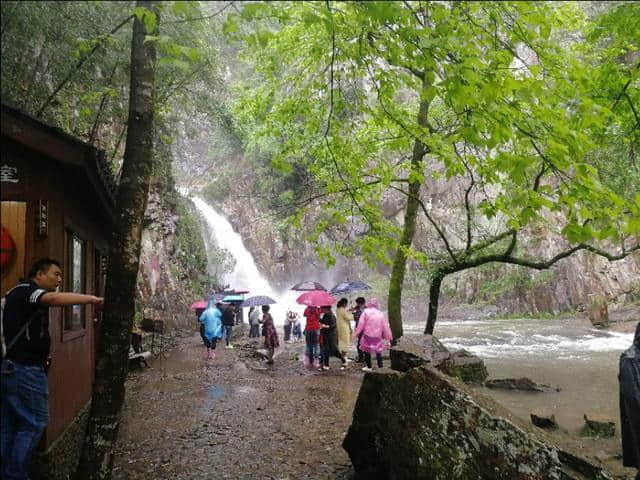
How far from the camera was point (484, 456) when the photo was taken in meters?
4.08

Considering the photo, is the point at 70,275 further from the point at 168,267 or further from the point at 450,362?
the point at 168,267

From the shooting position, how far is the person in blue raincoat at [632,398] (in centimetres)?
454

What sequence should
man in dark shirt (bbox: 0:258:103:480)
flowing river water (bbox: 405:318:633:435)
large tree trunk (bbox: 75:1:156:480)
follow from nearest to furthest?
man in dark shirt (bbox: 0:258:103:480), large tree trunk (bbox: 75:1:156:480), flowing river water (bbox: 405:318:633:435)

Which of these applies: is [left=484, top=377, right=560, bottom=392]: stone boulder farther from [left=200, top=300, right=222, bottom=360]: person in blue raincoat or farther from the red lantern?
the red lantern

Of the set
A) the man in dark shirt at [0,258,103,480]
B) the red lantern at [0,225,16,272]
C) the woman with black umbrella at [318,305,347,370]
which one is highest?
the red lantern at [0,225,16,272]

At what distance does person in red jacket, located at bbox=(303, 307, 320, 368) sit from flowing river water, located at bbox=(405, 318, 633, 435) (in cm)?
461

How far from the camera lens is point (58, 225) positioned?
562 cm

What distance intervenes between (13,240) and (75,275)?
13.1 feet

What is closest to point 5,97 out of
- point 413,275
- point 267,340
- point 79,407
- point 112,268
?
point 112,268

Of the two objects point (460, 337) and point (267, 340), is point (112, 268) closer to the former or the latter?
point (267, 340)

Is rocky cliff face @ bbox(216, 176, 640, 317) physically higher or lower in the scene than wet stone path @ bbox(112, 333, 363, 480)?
higher

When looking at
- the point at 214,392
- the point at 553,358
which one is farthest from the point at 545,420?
the point at 553,358

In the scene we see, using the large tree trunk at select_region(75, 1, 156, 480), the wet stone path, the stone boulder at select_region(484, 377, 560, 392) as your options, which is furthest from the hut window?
the stone boulder at select_region(484, 377, 560, 392)

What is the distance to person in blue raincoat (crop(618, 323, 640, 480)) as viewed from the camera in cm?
454
